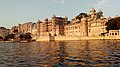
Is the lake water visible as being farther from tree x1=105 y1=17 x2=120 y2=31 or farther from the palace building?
the palace building

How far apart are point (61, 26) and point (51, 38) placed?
92.9 feet

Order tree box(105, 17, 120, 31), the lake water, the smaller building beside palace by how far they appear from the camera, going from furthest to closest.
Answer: the smaller building beside palace < tree box(105, 17, 120, 31) < the lake water

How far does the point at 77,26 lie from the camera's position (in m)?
154

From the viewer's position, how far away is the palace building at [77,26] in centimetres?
13988

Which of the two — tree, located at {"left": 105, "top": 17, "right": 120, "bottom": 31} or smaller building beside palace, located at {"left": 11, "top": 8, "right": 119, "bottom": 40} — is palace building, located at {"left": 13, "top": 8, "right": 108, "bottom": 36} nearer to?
smaller building beside palace, located at {"left": 11, "top": 8, "right": 119, "bottom": 40}

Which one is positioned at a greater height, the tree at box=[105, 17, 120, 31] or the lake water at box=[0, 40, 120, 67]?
the tree at box=[105, 17, 120, 31]

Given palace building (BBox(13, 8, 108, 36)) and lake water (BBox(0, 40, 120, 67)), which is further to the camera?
palace building (BBox(13, 8, 108, 36))

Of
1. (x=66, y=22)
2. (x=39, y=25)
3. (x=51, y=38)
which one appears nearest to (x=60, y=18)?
(x=66, y=22)

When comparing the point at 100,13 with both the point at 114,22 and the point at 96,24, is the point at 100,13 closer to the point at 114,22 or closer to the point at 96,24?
the point at 96,24

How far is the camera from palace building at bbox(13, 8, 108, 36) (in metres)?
140

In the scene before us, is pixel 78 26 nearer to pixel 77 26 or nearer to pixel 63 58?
pixel 77 26

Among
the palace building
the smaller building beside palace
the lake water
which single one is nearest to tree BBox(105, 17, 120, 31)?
the smaller building beside palace

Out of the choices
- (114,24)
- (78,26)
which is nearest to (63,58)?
(114,24)

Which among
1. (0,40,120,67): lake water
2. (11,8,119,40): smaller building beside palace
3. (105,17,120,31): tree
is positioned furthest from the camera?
(11,8,119,40): smaller building beside palace
